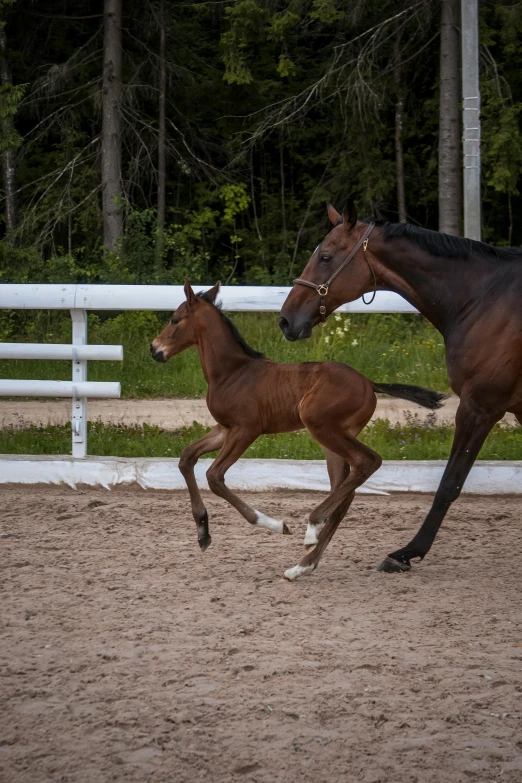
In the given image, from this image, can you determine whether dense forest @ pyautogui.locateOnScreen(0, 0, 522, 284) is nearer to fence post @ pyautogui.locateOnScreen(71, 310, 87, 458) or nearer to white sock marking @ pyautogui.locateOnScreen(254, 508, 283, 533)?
fence post @ pyautogui.locateOnScreen(71, 310, 87, 458)

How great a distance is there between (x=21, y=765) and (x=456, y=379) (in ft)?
10.9

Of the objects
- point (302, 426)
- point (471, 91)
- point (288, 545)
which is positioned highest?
point (471, 91)

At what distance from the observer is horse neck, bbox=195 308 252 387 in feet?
19.6

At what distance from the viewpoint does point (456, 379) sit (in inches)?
219

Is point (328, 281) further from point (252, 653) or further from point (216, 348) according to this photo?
point (252, 653)

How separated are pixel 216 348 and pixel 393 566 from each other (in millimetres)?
1660

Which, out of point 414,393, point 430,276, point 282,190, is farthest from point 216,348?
point 282,190

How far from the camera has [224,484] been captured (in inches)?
227

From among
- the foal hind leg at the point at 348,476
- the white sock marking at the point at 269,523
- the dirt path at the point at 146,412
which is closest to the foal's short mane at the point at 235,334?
the foal hind leg at the point at 348,476

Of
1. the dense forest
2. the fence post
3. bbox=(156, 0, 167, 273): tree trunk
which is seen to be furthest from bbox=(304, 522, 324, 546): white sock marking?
bbox=(156, 0, 167, 273): tree trunk

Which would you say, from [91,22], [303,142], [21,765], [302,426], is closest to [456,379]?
[302,426]

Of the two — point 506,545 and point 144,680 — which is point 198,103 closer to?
point 506,545

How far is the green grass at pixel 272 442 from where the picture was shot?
7.93m

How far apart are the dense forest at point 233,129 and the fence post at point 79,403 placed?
8396 mm
